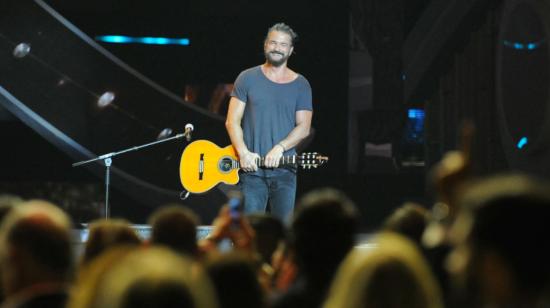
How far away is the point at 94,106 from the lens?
452 inches

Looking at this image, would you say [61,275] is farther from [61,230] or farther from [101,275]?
[101,275]

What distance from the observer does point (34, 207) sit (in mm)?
2408

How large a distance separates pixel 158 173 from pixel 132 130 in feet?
1.93

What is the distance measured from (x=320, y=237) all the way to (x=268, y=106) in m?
4.61

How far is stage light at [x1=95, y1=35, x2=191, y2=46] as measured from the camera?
441 inches

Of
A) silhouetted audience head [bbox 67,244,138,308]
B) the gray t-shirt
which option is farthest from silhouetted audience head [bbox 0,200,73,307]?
the gray t-shirt

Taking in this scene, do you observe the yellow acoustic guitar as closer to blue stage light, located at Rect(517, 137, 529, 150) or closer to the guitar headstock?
the guitar headstock

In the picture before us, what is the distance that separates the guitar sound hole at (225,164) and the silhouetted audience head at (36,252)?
5.63 m

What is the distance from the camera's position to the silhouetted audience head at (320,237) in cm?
277

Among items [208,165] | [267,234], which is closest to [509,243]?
[267,234]

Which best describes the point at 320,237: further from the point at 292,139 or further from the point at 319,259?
the point at 292,139

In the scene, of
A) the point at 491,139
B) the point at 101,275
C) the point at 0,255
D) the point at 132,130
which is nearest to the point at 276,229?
the point at 0,255

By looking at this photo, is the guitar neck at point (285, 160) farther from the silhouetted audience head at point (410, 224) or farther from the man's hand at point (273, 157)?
the silhouetted audience head at point (410, 224)

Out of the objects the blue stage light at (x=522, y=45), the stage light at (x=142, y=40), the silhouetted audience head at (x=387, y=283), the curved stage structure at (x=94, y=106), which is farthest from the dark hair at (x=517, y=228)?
the stage light at (x=142, y=40)
